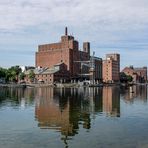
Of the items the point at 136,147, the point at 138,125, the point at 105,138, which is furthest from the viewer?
the point at 138,125

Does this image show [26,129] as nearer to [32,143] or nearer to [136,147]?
[32,143]

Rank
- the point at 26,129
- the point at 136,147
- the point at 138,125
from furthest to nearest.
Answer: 1. the point at 138,125
2. the point at 26,129
3. the point at 136,147

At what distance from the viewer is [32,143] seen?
2700 centimetres

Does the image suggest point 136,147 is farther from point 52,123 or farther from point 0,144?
point 52,123

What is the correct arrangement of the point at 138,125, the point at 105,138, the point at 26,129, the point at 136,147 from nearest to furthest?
the point at 136,147 → the point at 105,138 → the point at 26,129 → the point at 138,125

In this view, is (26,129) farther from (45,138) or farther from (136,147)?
(136,147)

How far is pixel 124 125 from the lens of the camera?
37.0 m

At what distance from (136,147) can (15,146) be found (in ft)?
30.9

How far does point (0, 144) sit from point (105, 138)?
29.4 ft

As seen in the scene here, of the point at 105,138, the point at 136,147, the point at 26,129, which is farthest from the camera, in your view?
the point at 26,129

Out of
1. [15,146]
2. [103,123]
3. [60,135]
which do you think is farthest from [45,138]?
[103,123]

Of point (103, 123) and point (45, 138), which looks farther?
point (103, 123)

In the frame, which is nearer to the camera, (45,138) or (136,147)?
(136,147)

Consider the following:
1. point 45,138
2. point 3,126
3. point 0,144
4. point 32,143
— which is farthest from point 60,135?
point 3,126
